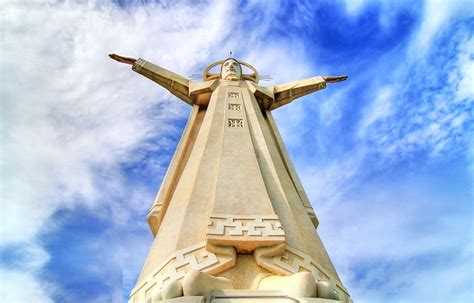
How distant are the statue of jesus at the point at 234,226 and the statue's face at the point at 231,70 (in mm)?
1290

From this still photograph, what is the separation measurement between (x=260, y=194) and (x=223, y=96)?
3.07 m

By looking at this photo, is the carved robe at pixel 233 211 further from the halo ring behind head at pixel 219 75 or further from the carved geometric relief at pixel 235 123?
the halo ring behind head at pixel 219 75

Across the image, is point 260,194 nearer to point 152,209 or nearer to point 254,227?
point 254,227

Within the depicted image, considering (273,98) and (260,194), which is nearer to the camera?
(260,194)

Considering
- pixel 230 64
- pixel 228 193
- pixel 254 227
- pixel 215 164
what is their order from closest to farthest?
pixel 254 227, pixel 228 193, pixel 215 164, pixel 230 64

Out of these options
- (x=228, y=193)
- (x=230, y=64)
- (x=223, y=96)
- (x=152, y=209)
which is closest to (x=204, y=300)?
(x=228, y=193)

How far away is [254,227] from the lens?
4500mm

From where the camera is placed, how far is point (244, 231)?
14.6 ft

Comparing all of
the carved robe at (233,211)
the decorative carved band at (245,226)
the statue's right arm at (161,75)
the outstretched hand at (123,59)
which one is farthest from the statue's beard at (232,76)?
the decorative carved band at (245,226)

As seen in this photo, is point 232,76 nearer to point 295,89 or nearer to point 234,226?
point 295,89

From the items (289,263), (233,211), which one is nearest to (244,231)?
(233,211)

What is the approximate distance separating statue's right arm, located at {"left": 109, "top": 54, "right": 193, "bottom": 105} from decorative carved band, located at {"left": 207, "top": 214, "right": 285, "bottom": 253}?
4269 mm

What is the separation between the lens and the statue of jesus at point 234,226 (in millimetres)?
3523

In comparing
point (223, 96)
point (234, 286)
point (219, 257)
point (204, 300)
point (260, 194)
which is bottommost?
point (204, 300)
